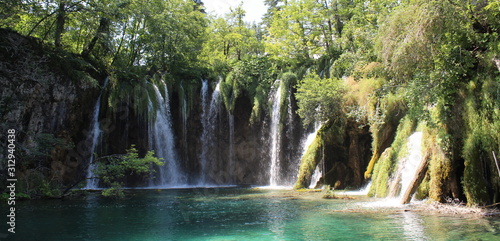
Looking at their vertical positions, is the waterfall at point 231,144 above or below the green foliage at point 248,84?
below

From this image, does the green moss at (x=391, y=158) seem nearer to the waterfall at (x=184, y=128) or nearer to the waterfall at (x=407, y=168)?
the waterfall at (x=407, y=168)

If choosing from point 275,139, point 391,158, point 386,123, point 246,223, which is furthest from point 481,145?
point 275,139

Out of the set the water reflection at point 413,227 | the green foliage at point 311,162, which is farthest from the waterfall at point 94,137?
the water reflection at point 413,227

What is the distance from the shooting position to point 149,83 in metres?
24.3

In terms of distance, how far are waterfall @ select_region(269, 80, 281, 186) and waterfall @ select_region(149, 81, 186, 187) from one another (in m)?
6.20

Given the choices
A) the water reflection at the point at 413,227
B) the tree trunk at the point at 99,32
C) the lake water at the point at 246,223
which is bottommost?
the lake water at the point at 246,223

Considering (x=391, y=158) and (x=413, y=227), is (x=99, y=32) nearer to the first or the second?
(x=391, y=158)

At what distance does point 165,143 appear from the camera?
23.9m

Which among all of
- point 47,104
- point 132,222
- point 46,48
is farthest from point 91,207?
point 46,48

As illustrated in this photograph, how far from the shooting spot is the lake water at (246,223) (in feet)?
23.8

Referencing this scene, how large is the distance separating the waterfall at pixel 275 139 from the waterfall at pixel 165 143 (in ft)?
20.3

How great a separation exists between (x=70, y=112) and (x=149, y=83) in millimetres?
5506

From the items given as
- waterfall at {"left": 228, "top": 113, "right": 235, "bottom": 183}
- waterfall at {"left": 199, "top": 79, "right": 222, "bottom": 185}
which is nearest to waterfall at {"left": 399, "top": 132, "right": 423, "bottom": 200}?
waterfall at {"left": 228, "top": 113, "right": 235, "bottom": 183}

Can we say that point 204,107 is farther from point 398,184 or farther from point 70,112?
point 398,184
